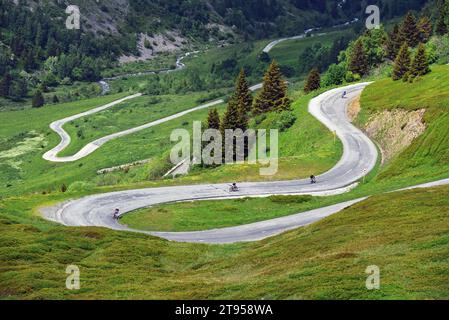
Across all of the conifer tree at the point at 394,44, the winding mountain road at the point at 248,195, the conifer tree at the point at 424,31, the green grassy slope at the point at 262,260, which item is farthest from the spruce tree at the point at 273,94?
the green grassy slope at the point at 262,260

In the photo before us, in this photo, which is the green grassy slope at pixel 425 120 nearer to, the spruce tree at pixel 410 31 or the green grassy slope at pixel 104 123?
the spruce tree at pixel 410 31

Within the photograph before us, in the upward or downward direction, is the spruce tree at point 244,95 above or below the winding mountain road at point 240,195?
above

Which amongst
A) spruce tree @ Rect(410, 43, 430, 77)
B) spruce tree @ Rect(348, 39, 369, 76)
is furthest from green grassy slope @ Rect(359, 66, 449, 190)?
spruce tree @ Rect(348, 39, 369, 76)

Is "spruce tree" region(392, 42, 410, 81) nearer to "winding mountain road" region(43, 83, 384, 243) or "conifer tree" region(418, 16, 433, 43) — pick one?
"winding mountain road" region(43, 83, 384, 243)

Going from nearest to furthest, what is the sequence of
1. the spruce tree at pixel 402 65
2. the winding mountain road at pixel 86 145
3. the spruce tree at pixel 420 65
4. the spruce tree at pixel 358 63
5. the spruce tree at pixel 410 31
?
the spruce tree at pixel 420 65, the spruce tree at pixel 402 65, the winding mountain road at pixel 86 145, the spruce tree at pixel 410 31, the spruce tree at pixel 358 63

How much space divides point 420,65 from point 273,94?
1167 inches

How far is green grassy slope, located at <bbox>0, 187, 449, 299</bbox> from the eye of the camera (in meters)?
31.2

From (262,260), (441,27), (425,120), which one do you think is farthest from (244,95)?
(262,260)

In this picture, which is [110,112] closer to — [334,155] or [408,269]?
[334,155]

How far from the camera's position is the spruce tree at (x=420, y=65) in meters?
112

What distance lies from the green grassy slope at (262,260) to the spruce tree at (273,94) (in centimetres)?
6950

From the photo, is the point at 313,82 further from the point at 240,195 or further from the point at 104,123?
the point at 240,195

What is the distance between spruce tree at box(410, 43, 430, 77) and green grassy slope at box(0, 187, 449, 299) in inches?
2513
